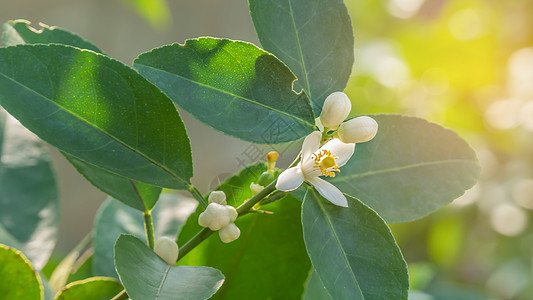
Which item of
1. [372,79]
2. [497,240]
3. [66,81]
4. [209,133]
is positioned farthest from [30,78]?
[209,133]

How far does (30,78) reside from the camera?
334 mm

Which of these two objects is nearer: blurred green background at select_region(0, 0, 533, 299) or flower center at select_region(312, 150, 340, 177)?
flower center at select_region(312, 150, 340, 177)

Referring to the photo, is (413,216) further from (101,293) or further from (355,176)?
(101,293)

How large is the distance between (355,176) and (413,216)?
50 mm

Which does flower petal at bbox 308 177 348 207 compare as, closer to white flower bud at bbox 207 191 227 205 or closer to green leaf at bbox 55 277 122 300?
white flower bud at bbox 207 191 227 205

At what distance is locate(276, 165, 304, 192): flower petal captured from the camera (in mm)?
333

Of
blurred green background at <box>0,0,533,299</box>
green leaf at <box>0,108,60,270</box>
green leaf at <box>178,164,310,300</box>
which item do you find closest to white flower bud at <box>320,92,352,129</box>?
green leaf at <box>178,164,310,300</box>

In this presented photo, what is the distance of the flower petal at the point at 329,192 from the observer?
0.34m

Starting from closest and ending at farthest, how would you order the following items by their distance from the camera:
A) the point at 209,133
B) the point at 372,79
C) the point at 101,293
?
the point at 101,293, the point at 372,79, the point at 209,133

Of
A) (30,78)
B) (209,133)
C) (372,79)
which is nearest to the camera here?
(30,78)

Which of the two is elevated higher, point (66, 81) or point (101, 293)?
point (66, 81)

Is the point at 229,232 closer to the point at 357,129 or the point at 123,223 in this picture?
the point at 357,129

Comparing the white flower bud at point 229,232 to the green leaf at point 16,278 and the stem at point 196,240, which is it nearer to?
the stem at point 196,240

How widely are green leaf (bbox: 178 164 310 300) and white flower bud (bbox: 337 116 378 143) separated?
101 millimetres
